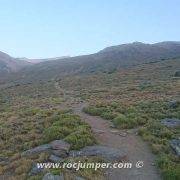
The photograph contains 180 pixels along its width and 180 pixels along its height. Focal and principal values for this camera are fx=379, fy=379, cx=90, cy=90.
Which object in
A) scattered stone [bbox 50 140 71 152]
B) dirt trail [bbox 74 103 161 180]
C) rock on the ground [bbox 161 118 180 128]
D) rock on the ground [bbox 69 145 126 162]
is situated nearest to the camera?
dirt trail [bbox 74 103 161 180]

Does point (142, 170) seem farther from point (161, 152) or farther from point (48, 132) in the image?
point (48, 132)

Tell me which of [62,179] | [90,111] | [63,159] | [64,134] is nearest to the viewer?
[62,179]

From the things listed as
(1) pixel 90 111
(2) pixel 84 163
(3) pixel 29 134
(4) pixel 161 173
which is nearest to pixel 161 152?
(4) pixel 161 173

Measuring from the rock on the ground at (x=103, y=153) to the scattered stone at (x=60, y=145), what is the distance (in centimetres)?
54

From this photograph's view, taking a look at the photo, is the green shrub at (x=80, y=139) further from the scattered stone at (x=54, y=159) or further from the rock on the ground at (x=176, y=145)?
the rock on the ground at (x=176, y=145)

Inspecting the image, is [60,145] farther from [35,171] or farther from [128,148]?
[128,148]

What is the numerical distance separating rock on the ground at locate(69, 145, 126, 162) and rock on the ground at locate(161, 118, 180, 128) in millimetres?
5402

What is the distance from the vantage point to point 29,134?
841 inches

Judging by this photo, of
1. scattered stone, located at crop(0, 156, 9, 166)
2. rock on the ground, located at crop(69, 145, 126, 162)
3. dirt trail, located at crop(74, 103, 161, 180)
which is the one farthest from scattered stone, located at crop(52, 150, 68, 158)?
dirt trail, located at crop(74, 103, 161, 180)

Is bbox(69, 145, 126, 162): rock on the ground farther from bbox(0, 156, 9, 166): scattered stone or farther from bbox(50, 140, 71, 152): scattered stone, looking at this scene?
bbox(0, 156, 9, 166): scattered stone

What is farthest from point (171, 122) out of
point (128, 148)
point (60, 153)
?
point (60, 153)

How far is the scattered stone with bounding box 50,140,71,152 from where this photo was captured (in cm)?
1731

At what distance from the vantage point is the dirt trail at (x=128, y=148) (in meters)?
14.5

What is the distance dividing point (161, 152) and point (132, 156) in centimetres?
133
